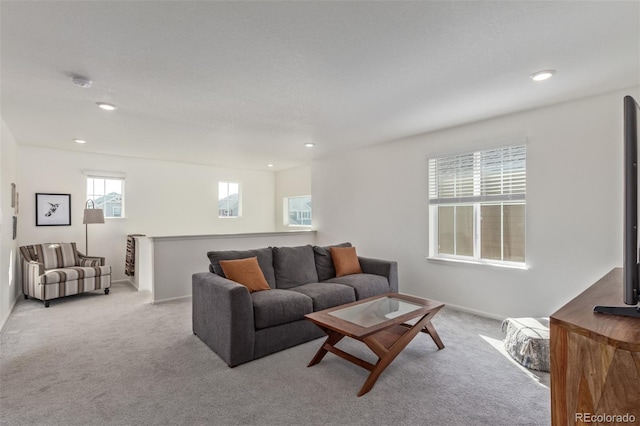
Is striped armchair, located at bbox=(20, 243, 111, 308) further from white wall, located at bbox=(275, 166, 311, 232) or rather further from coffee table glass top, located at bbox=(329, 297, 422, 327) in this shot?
coffee table glass top, located at bbox=(329, 297, 422, 327)

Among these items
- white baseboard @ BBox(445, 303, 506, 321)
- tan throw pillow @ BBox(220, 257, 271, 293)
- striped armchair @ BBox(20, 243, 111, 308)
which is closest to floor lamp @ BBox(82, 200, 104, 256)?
striped armchair @ BBox(20, 243, 111, 308)

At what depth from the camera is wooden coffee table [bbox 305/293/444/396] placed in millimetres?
2303

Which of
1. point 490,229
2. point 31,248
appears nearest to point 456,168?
point 490,229

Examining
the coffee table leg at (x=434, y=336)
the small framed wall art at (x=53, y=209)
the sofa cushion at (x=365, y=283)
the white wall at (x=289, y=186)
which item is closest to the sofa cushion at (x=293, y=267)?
the sofa cushion at (x=365, y=283)

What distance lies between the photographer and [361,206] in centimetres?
545

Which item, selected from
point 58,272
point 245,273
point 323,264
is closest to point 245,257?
point 245,273

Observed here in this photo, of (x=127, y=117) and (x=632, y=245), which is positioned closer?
(x=632, y=245)

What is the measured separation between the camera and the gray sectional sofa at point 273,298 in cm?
267

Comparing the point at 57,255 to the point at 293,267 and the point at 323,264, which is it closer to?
the point at 293,267

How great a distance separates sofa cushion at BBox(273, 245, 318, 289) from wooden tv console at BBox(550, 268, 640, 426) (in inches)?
119

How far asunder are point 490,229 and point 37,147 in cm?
696

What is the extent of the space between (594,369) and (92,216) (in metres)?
6.38

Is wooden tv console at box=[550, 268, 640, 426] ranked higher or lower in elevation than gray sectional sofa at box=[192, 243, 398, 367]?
higher

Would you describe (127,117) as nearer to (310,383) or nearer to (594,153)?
(310,383)
